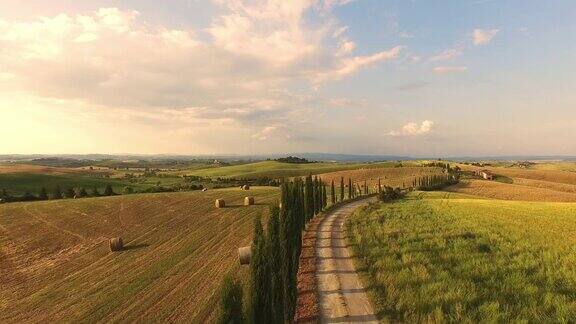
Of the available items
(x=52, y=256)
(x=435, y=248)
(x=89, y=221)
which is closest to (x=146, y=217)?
(x=89, y=221)

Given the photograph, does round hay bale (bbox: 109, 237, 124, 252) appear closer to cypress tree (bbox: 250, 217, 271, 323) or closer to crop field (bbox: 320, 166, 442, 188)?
cypress tree (bbox: 250, 217, 271, 323)

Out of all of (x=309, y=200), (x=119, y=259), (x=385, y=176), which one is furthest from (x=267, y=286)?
(x=385, y=176)

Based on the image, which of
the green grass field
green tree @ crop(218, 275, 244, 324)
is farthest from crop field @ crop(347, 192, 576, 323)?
the green grass field

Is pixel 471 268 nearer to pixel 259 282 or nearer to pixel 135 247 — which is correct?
pixel 259 282

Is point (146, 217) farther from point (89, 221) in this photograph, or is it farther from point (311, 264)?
point (311, 264)

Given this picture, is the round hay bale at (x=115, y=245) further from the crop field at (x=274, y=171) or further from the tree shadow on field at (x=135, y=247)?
the crop field at (x=274, y=171)

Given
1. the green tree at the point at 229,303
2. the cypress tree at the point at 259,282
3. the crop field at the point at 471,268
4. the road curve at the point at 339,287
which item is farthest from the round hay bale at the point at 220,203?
the green tree at the point at 229,303
